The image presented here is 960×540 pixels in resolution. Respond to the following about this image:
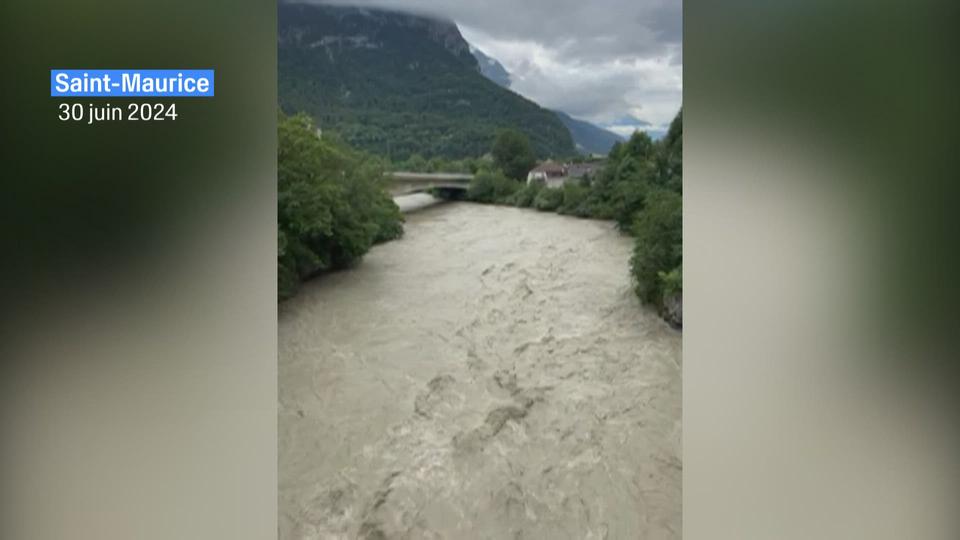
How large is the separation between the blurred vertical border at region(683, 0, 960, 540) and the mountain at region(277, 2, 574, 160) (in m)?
0.62

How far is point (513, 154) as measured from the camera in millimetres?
2166

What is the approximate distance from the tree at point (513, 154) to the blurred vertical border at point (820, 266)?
23.3 inches

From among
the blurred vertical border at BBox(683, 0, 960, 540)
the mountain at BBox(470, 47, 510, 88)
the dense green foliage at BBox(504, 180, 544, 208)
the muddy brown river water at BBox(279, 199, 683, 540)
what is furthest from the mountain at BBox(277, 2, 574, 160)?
the blurred vertical border at BBox(683, 0, 960, 540)

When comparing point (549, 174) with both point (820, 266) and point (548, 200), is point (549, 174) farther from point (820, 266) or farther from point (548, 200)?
point (820, 266)

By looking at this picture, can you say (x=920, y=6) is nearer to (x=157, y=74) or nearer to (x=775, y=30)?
(x=775, y=30)

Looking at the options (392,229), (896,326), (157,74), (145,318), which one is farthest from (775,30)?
A: (145,318)

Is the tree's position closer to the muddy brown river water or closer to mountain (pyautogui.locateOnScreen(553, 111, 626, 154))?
mountain (pyautogui.locateOnScreen(553, 111, 626, 154))

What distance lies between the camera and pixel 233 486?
6.23ft

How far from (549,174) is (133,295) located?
1543mm

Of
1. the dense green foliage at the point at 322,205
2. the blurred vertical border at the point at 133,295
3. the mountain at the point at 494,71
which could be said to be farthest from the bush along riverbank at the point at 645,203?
the blurred vertical border at the point at 133,295

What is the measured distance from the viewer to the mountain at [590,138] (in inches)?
83.2

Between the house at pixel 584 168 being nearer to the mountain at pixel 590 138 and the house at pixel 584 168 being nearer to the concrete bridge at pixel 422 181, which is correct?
the mountain at pixel 590 138

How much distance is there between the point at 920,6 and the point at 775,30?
499mm

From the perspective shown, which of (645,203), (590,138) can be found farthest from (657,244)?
(590,138)
